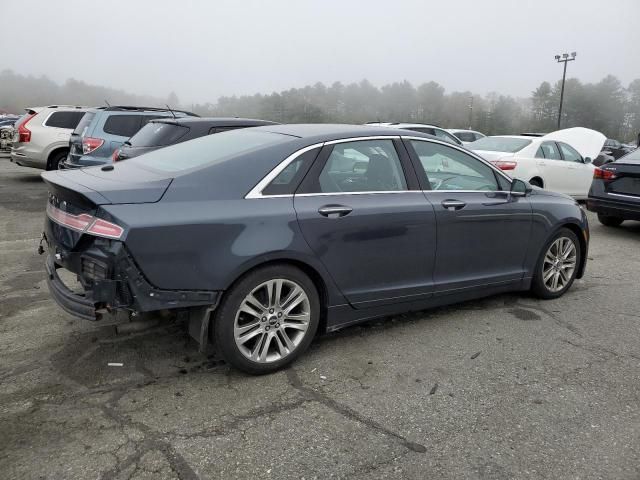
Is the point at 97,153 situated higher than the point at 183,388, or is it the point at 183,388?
the point at 97,153

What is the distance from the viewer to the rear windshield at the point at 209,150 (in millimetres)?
3520

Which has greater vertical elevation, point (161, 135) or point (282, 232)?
point (161, 135)

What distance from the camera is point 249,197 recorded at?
10.7ft

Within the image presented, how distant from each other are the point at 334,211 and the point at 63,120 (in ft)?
36.6

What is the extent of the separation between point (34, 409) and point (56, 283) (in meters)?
0.83

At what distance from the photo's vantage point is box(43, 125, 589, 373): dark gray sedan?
118 inches

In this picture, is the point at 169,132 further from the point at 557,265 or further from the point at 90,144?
the point at 557,265

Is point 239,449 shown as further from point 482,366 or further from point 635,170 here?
point 635,170

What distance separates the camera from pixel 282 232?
10.8 feet

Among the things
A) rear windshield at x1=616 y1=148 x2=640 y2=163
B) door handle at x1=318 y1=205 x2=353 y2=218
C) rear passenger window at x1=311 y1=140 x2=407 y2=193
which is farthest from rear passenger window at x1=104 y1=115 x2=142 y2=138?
rear windshield at x1=616 y1=148 x2=640 y2=163

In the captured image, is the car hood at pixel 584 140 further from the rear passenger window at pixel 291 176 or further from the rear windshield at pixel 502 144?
the rear passenger window at pixel 291 176

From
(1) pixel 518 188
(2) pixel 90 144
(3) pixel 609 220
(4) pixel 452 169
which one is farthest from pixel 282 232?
(3) pixel 609 220

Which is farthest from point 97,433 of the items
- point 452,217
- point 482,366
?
point 452,217

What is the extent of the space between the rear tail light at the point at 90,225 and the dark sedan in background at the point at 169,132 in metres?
3.89
